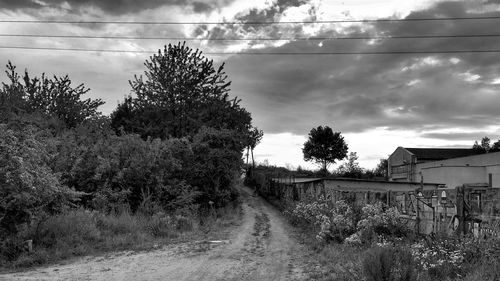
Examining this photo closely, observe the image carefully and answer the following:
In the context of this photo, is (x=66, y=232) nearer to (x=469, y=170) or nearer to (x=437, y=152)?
(x=469, y=170)

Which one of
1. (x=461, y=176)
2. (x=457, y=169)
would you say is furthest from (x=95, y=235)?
(x=457, y=169)

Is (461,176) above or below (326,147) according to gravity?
below

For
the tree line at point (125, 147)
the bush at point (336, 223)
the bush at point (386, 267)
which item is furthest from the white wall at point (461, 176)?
the bush at point (386, 267)

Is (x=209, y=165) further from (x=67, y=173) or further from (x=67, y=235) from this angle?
(x=67, y=235)

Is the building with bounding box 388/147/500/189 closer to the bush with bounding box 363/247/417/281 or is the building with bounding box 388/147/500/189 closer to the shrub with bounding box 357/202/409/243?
the shrub with bounding box 357/202/409/243

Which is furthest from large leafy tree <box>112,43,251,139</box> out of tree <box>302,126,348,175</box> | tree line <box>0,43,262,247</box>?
tree <box>302,126,348,175</box>

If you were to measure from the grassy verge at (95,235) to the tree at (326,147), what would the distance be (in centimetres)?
6489

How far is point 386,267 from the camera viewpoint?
775 cm

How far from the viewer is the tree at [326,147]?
83562 mm

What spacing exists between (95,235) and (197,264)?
15.5 feet

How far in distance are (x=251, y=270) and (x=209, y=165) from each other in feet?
50.7

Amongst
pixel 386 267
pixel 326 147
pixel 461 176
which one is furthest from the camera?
pixel 326 147

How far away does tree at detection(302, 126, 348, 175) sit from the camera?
8356 centimetres

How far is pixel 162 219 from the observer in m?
18.0
